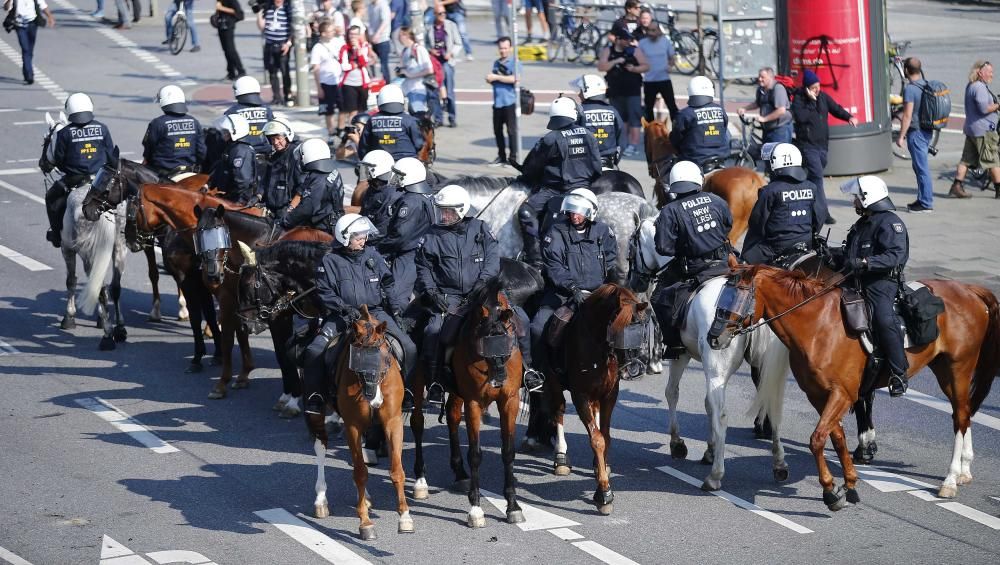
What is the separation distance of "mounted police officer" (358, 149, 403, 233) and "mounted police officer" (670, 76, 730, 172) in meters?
5.22

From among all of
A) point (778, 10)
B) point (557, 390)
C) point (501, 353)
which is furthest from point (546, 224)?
point (778, 10)

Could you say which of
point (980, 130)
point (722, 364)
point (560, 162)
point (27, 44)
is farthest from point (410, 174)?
point (27, 44)

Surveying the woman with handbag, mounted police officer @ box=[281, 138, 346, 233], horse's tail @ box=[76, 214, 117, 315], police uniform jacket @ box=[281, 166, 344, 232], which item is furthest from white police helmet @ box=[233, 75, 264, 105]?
the woman with handbag

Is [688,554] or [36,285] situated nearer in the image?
[688,554]

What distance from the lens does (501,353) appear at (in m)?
10.2

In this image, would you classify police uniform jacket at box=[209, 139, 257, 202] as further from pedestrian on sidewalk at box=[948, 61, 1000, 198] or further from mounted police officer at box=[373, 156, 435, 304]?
pedestrian on sidewalk at box=[948, 61, 1000, 198]

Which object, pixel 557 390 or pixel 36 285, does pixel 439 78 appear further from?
pixel 557 390

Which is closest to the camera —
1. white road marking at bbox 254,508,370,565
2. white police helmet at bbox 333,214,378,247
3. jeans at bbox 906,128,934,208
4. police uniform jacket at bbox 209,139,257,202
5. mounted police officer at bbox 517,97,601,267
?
white road marking at bbox 254,508,370,565

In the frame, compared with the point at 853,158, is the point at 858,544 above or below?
below

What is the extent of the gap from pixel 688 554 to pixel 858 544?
128 centimetres

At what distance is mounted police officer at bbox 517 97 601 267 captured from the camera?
1452cm

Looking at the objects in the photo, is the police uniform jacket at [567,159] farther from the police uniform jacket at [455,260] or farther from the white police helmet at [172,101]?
the white police helmet at [172,101]

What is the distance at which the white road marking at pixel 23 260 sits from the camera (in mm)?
19516

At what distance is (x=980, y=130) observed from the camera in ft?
67.6
